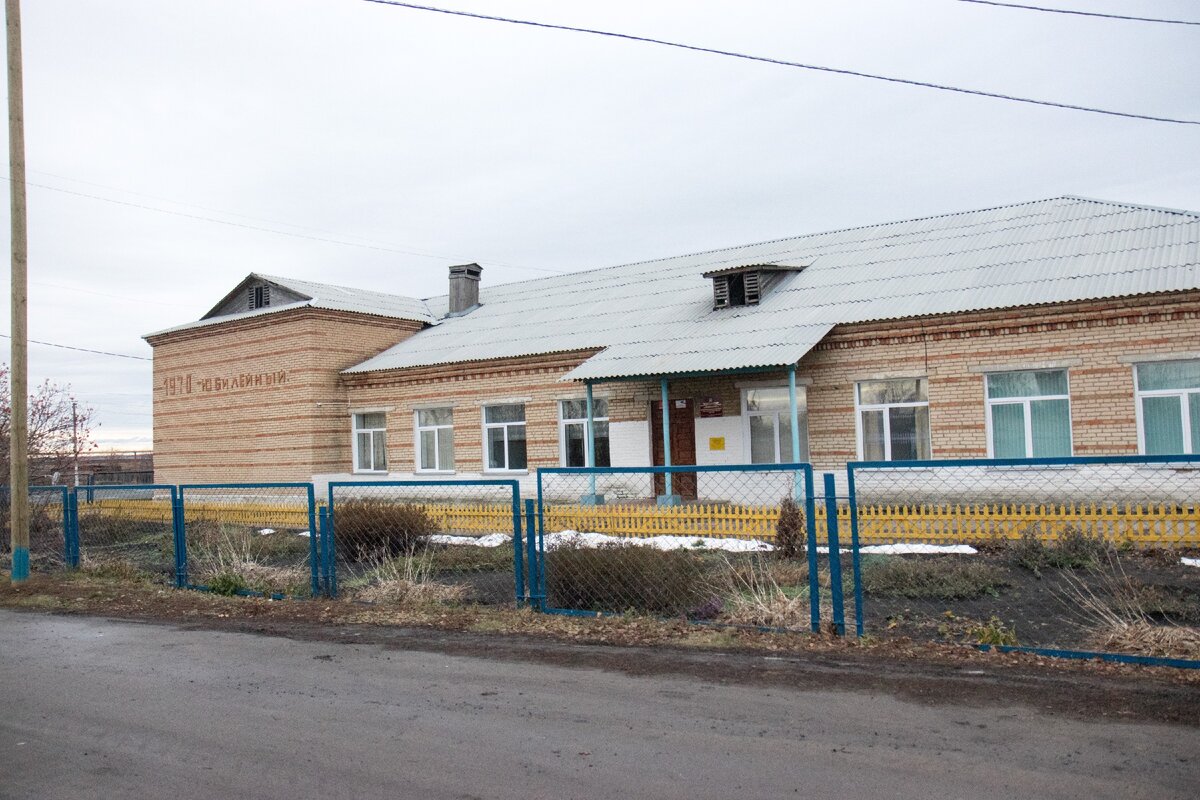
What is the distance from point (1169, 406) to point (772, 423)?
22.1ft

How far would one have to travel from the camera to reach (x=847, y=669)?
6.68 metres

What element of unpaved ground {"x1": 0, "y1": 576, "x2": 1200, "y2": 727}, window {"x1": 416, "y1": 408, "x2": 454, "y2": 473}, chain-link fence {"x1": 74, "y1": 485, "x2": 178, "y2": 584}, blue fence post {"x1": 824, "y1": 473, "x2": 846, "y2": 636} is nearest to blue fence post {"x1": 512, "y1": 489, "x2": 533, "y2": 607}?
unpaved ground {"x1": 0, "y1": 576, "x2": 1200, "y2": 727}

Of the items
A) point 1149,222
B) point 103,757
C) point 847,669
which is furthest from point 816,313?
point 103,757

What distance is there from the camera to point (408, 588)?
10.1 m

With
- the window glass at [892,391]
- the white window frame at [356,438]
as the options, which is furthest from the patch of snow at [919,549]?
the white window frame at [356,438]

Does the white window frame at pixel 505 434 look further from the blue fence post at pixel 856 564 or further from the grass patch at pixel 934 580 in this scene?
the blue fence post at pixel 856 564

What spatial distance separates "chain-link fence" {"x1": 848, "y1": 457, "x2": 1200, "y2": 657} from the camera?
22.4 feet

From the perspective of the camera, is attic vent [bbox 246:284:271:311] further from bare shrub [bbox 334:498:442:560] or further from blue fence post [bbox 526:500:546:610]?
blue fence post [bbox 526:500:546:610]

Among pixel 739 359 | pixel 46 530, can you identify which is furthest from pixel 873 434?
pixel 46 530

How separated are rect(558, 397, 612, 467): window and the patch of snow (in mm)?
11970

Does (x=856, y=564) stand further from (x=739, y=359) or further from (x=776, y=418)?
(x=776, y=418)

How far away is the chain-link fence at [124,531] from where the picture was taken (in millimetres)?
13820

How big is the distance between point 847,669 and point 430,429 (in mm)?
18831

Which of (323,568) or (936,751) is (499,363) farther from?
(936,751)
